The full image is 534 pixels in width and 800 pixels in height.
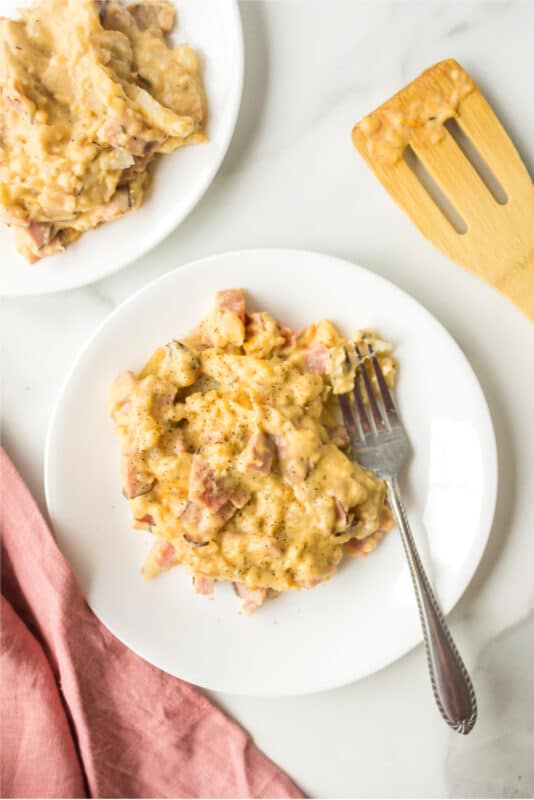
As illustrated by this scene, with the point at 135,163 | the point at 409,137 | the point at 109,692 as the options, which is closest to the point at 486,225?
the point at 409,137


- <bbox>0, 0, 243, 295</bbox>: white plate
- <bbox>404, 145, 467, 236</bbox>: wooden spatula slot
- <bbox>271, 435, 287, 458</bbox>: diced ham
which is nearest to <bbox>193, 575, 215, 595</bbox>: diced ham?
<bbox>271, 435, 287, 458</bbox>: diced ham

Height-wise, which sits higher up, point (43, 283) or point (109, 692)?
point (43, 283)

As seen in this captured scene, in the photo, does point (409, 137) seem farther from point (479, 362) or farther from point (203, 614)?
point (203, 614)

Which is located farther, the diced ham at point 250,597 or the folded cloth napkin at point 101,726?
the folded cloth napkin at point 101,726

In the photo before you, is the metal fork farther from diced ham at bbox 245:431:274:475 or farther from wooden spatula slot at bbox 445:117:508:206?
wooden spatula slot at bbox 445:117:508:206

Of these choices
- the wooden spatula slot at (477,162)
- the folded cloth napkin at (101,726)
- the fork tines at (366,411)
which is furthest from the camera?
the folded cloth napkin at (101,726)

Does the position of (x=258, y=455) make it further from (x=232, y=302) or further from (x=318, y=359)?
(x=232, y=302)

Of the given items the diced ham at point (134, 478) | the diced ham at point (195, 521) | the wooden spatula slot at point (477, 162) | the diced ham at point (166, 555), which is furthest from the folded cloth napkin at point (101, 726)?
the wooden spatula slot at point (477, 162)

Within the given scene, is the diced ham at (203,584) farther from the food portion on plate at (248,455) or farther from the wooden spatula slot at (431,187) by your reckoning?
the wooden spatula slot at (431,187)
